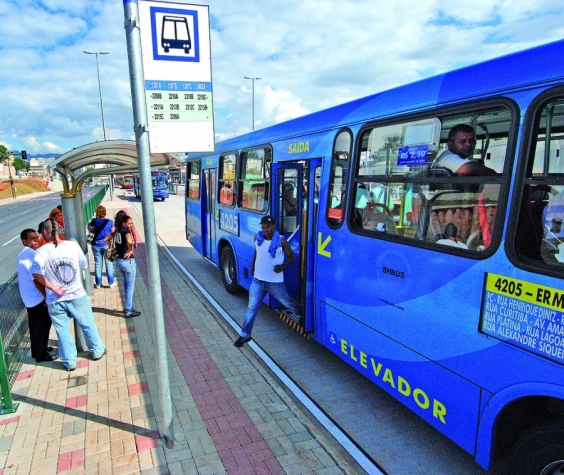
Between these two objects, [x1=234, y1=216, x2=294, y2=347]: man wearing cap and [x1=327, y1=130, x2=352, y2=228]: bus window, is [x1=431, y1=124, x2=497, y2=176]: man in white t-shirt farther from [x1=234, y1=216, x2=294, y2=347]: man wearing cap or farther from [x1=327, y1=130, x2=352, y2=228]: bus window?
[x1=234, y1=216, x2=294, y2=347]: man wearing cap

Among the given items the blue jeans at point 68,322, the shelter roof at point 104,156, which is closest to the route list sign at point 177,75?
the shelter roof at point 104,156

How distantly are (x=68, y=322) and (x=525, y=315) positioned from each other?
469cm

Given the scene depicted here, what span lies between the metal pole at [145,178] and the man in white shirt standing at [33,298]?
216 centimetres

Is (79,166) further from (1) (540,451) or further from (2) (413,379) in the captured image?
(1) (540,451)

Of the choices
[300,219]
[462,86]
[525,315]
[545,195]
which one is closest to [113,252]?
[300,219]

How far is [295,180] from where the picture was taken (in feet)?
17.9

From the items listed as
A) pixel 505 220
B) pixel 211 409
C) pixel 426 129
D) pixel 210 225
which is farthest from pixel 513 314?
pixel 210 225

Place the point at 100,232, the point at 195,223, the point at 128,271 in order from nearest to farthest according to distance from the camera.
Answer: the point at 128,271 → the point at 100,232 → the point at 195,223

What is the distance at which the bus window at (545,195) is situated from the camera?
232 centimetres

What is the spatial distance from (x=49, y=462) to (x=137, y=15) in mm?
3614

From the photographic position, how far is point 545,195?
2.40 meters

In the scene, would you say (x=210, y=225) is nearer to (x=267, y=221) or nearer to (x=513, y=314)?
(x=267, y=221)

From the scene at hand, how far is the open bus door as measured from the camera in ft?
15.7

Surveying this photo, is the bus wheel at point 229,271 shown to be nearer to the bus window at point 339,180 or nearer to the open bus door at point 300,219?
the open bus door at point 300,219
